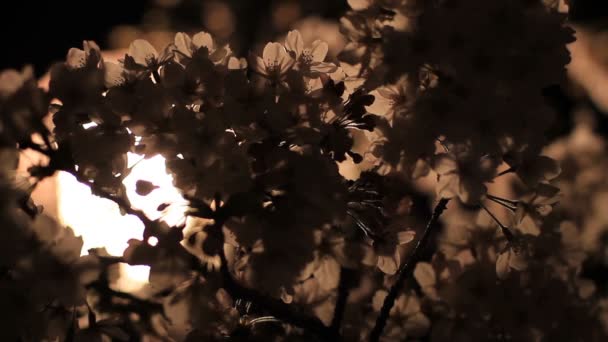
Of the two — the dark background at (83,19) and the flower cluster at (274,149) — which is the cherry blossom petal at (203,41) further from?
the dark background at (83,19)

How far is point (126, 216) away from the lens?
3.04 ft

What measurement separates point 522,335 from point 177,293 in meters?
0.56

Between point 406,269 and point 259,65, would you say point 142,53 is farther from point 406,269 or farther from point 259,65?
point 406,269

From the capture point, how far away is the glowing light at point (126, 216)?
2.76 ft

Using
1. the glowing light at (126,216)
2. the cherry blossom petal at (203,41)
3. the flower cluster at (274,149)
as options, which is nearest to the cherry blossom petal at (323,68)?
the flower cluster at (274,149)

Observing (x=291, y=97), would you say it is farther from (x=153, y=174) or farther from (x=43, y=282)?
(x=43, y=282)

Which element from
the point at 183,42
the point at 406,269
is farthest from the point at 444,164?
the point at 183,42

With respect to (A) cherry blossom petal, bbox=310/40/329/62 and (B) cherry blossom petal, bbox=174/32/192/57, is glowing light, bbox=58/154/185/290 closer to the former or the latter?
(B) cherry blossom petal, bbox=174/32/192/57

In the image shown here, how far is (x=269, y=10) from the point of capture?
3.59 m

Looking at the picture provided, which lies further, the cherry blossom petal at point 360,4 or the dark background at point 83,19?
the dark background at point 83,19

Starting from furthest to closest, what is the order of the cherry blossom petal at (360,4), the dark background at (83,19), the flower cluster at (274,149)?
the dark background at (83,19), the cherry blossom petal at (360,4), the flower cluster at (274,149)

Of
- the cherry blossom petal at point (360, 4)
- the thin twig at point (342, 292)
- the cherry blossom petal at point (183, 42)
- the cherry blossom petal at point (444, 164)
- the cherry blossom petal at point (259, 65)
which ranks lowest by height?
the thin twig at point (342, 292)

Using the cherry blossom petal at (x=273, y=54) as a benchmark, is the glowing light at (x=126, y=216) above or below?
below

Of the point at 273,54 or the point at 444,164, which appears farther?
the point at 273,54
